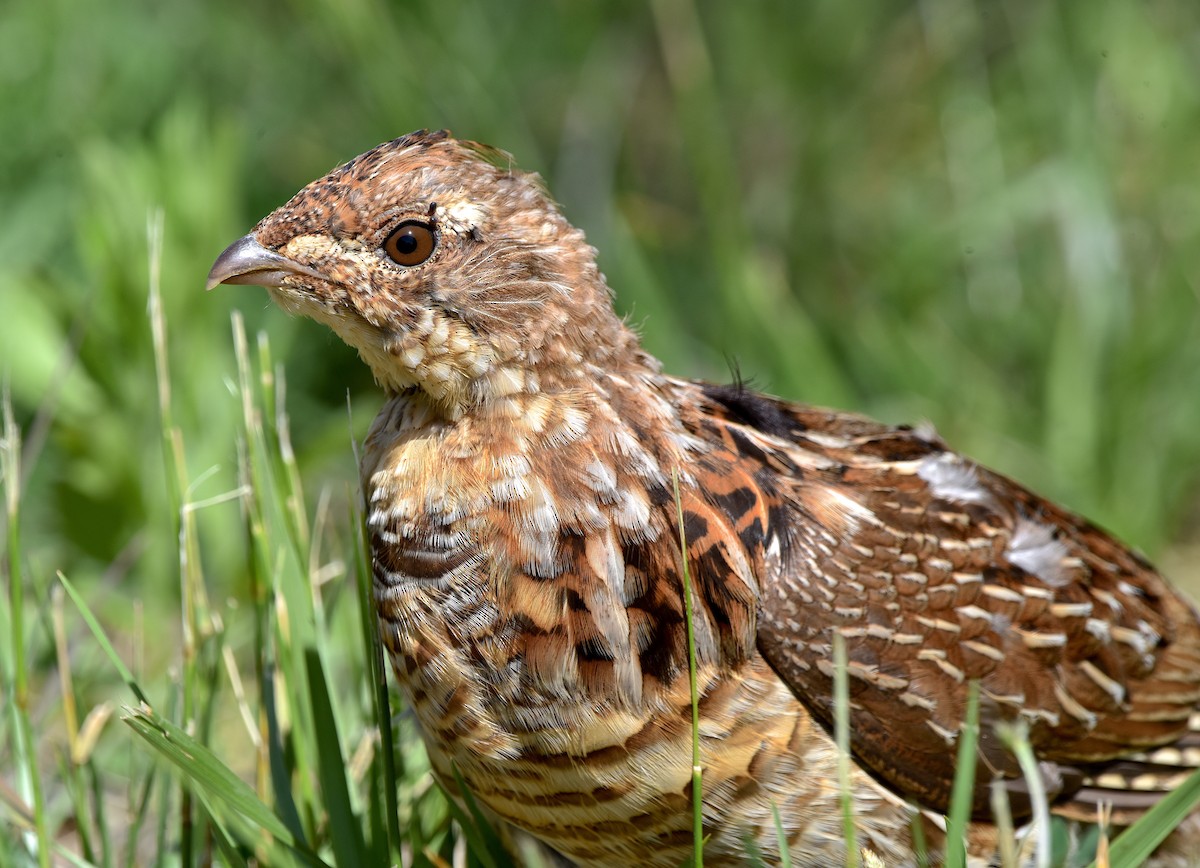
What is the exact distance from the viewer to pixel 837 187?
570 centimetres

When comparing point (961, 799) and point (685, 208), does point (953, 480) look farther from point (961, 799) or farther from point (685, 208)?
point (685, 208)

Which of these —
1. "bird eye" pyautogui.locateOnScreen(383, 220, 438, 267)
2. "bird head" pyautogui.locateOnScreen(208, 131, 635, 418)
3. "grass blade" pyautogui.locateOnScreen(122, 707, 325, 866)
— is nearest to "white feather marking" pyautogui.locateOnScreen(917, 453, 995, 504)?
"bird head" pyautogui.locateOnScreen(208, 131, 635, 418)

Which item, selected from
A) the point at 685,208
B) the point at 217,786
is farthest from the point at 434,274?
the point at 685,208

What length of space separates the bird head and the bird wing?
1.16ft

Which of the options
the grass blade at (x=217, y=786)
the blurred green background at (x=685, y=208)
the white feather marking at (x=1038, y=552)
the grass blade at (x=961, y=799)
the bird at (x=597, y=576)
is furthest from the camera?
the blurred green background at (x=685, y=208)

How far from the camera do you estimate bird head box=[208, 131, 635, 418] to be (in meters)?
2.24

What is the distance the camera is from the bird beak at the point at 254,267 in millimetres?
2258

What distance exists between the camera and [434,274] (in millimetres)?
2260

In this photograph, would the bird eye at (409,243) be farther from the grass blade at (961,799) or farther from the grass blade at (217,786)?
the grass blade at (961,799)

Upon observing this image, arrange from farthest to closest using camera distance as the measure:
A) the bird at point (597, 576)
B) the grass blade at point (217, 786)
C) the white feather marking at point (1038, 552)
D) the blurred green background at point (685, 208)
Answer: the blurred green background at point (685, 208) → the white feather marking at point (1038, 552) → the bird at point (597, 576) → the grass blade at point (217, 786)

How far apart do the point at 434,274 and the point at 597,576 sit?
1.84ft

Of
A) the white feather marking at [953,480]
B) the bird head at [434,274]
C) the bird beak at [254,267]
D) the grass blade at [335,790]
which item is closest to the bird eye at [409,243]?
the bird head at [434,274]

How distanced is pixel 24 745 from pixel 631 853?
3.59 feet

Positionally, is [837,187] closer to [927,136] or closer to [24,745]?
[927,136]
